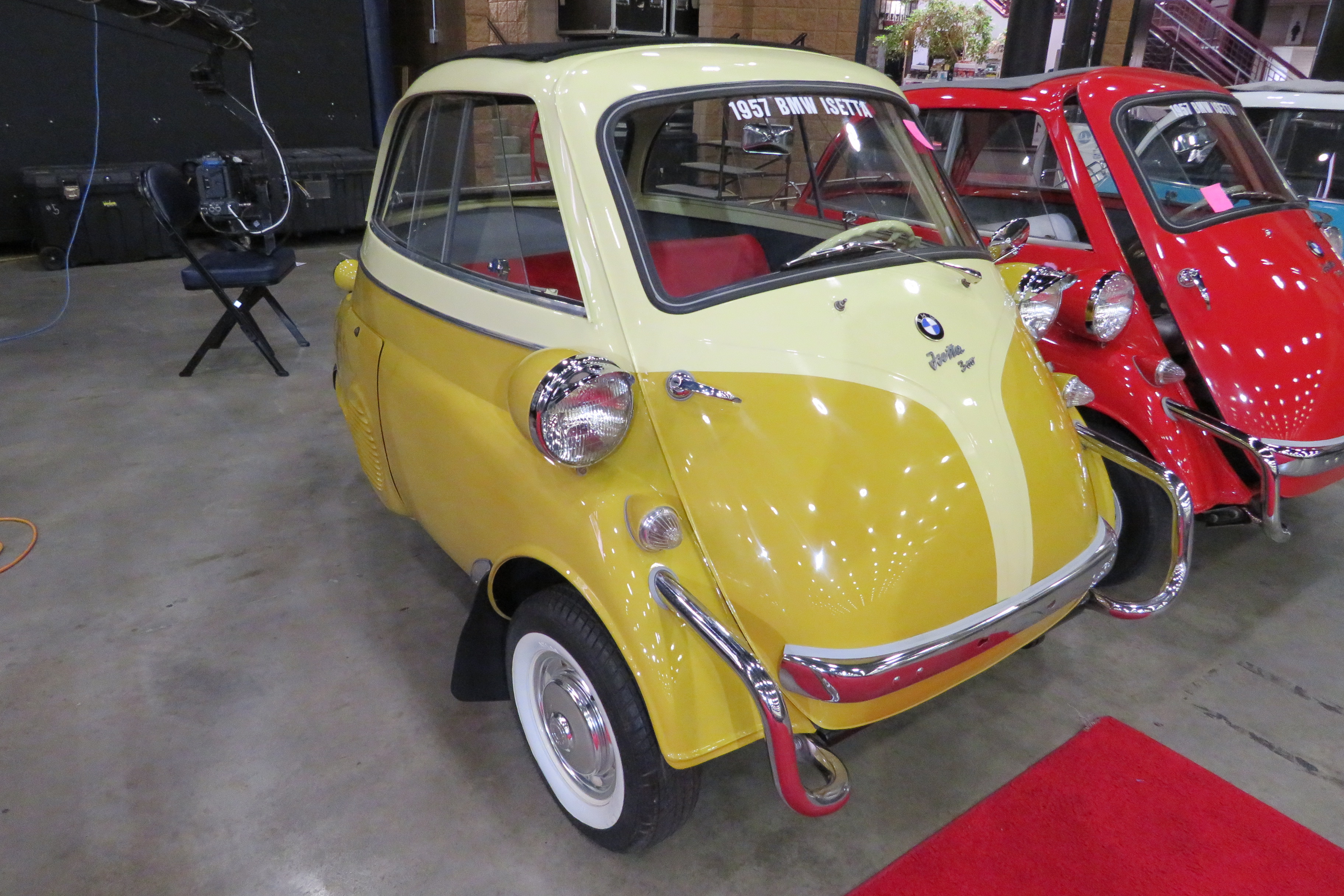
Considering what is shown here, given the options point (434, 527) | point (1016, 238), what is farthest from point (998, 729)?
point (434, 527)

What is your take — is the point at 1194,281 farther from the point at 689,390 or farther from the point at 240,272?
the point at 240,272

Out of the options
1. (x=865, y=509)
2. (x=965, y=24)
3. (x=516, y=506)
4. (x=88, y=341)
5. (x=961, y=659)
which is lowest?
(x=88, y=341)

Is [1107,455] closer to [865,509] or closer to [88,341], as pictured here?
[865,509]

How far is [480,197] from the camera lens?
7.50 feet

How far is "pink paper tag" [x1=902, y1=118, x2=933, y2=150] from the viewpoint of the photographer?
2.36 metres

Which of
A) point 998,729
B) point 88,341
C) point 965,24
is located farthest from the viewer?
point 965,24

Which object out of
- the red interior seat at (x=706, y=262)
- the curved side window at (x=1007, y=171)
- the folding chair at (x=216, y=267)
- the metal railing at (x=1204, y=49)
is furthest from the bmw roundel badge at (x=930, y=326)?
the metal railing at (x=1204, y=49)

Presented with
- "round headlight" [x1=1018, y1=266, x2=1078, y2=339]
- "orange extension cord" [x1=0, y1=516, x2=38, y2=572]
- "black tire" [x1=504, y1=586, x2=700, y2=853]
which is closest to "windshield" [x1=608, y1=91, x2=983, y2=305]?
"round headlight" [x1=1018, y1=266, x2=1078, y2=339]

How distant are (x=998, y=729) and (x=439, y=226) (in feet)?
6.65

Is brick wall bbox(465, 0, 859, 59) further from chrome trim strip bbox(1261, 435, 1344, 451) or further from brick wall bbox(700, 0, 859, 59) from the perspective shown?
chrome trim strip bbox(1261, 435, 1344, 451)

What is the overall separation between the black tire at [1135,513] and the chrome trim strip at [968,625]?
3.25ft

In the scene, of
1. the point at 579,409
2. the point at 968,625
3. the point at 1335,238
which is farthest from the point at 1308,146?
the point at 579,409

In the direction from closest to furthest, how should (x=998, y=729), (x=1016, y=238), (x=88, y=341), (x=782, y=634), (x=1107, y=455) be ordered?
(x=782, y=634)
(x=1107, y=455)
(x=998, y=729)
(x=1016, y=238)
(x=88, y=341)

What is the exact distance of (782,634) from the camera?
1530 millimetres
